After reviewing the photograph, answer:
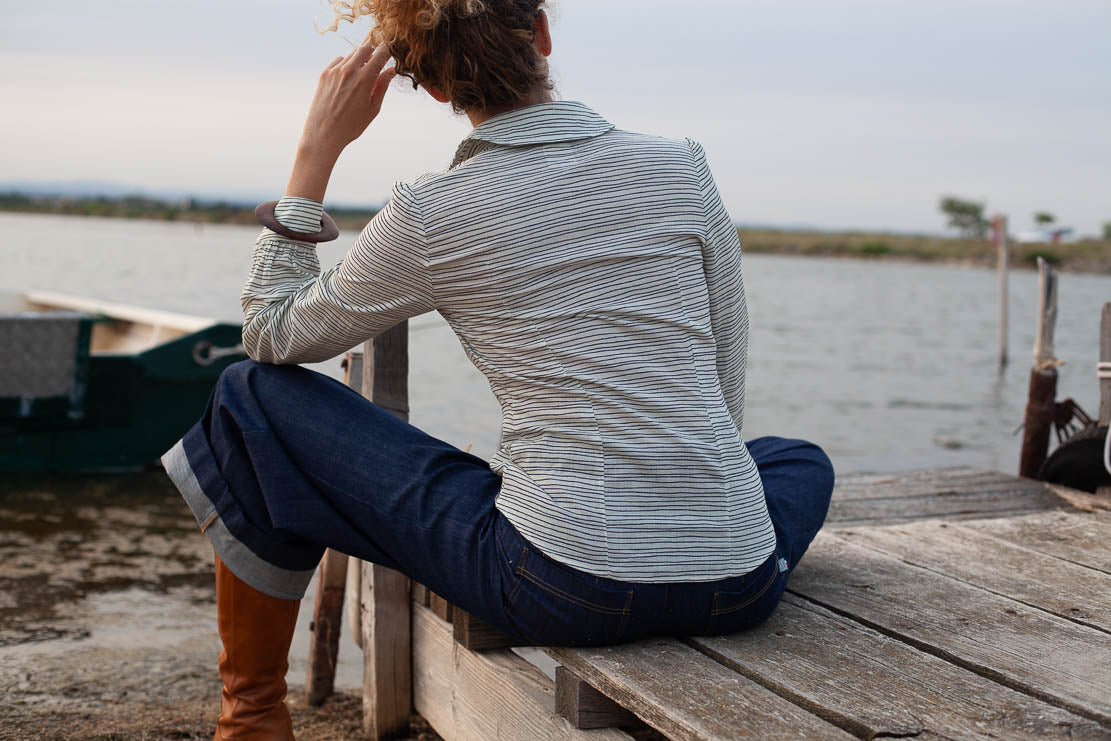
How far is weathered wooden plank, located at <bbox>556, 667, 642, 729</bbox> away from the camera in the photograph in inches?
71.2

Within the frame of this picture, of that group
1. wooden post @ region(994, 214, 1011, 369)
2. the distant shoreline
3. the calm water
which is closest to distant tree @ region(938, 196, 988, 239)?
the distant shoreline

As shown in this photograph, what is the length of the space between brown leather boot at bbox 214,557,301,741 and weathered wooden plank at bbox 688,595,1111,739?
82cm

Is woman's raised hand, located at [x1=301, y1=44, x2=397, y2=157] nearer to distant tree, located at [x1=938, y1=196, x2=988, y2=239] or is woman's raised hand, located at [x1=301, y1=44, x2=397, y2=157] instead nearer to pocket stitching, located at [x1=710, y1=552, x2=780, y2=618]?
pocket stitching, located at [x1=710, y1=552, x2=780, y2=618]

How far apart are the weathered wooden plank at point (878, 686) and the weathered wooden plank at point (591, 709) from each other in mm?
196

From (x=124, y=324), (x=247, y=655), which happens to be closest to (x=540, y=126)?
(x=247, y=655)

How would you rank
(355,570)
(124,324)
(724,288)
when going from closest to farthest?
1. (724,288)
2. (355,570)
3. (124,324)

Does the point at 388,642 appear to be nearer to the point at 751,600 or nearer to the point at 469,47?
the point at 751,600

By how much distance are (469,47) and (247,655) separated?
3.91ft

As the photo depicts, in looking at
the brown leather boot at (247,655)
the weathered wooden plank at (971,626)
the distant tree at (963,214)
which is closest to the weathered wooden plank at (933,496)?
the weathered wooden plank at (971,626)

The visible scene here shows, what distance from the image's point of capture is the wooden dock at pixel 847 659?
59.5 inches

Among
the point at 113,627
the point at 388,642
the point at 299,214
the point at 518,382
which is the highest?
the point at 299,214

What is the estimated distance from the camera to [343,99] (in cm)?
194

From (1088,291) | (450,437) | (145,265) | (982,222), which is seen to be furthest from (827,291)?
(982,222)

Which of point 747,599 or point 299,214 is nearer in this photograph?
point 747,599
